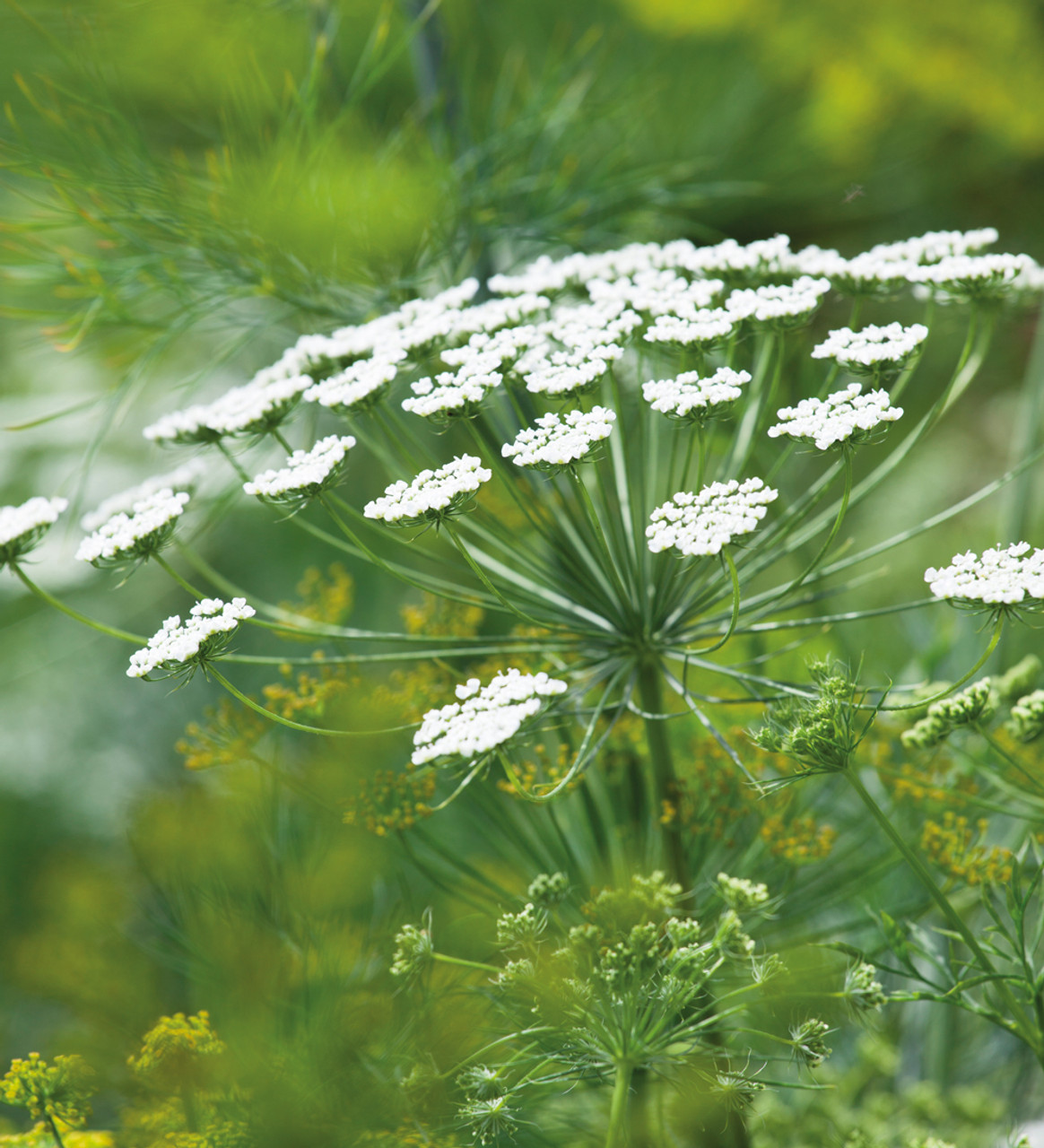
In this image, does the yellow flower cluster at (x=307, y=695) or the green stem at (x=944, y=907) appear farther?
the yellow flower cluster at (x=307, y=695)

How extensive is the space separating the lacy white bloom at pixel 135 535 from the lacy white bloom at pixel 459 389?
315 millimetres

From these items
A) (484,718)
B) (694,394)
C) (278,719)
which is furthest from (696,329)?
(278,719)

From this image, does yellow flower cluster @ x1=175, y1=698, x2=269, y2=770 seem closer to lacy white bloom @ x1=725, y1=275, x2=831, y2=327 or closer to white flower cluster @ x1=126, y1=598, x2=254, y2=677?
white flower cluster @ x1=126, y1=598, x2=254, y2=677

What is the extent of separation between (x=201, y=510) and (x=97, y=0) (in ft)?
2.92

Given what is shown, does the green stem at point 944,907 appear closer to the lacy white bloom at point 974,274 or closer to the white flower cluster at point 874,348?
the white flower cluster at point 874,348

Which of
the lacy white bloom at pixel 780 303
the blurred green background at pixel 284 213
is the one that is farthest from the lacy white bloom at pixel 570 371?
the blurred green background at pixel 284 213

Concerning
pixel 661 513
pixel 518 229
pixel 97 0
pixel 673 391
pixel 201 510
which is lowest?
pixel 661 513

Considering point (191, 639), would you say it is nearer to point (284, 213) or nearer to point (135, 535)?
point (135, 535)

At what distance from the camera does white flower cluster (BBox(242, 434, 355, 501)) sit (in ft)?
3.34

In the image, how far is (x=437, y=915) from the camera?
4.15ft

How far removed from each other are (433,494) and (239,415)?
0.37 meters

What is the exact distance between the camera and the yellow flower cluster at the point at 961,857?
1.03 metres

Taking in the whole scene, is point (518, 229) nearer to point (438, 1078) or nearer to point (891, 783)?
point (891, 783)

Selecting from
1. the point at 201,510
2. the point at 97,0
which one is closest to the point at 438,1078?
the point at 201,510
